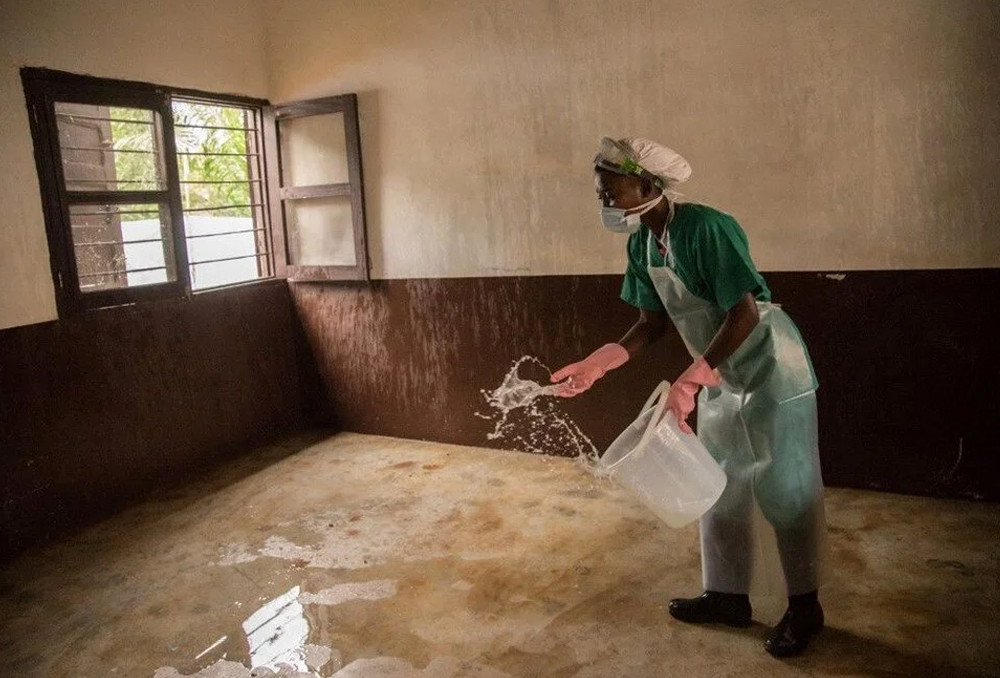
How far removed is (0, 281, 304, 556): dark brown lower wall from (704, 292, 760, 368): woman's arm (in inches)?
111

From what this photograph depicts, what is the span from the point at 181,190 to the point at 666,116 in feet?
8.70

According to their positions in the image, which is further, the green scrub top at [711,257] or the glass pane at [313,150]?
the glass pane at [313,150]

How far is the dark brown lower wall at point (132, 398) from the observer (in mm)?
3098

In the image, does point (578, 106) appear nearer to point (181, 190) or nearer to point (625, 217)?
point (625, 217)

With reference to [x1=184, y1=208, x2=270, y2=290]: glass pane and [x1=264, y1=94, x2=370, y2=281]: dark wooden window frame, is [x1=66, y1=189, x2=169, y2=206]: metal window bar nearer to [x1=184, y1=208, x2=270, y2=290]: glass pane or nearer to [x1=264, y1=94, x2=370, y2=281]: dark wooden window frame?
[x1=184, y1=208, x2=270, y2=290]: glass pane

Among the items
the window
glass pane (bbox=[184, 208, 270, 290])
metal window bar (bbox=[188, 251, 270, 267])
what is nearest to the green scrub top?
the window

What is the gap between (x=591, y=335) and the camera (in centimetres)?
365

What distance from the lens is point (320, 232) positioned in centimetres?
438

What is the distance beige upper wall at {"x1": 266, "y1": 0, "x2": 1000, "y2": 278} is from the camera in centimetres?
285

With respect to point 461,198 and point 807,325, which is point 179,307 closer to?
point 461,198

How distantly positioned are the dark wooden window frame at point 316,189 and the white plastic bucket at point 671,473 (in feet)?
8.47

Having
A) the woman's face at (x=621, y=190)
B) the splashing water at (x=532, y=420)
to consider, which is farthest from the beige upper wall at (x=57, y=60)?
the woman's face at (x=621, y=190)

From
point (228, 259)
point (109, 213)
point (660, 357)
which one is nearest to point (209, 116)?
point (228, 259)

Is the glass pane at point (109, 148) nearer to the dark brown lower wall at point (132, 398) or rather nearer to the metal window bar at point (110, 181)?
the metal window bar at point (110, 181)
